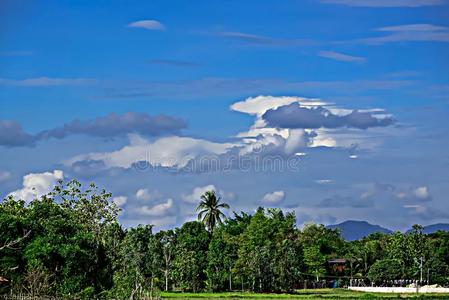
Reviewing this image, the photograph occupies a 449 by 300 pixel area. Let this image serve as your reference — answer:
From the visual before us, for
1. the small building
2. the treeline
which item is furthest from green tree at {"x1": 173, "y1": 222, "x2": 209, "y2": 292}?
the small building

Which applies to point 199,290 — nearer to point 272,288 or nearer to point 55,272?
point 272,288

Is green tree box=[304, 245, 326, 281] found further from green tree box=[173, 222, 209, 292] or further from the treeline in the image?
green tree box=[173, 222, 209, 292]

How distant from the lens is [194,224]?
288 ft

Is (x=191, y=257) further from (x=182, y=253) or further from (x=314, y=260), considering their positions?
(x=314, y=260)

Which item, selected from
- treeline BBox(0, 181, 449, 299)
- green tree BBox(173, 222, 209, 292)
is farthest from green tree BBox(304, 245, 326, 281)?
green tree BBox(173, 222, 209, 292)

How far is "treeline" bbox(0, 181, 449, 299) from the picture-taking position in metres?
47.8

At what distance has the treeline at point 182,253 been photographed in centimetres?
4781

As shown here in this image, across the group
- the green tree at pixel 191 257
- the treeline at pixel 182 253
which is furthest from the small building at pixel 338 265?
the green tree at pixel 191 257

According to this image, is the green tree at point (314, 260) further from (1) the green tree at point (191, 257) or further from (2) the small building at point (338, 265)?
(1) the green tree at point (191, 257)

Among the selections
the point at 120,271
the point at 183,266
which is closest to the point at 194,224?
the point at 183,266

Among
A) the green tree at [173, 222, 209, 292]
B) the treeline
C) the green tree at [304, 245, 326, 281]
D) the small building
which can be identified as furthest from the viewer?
the small building

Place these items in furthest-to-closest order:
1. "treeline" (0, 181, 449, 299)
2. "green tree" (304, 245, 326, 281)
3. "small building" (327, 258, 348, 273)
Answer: "small building" (327, 258, 348, 273), "green tree" (304, 245, 326, 281), "treeline" (0, 181, 449, 299)

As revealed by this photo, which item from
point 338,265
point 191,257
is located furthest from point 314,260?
point 191,257

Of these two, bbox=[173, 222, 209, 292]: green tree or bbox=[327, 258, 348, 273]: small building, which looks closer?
bbox=[173, 222, 209, 292]: green tree
